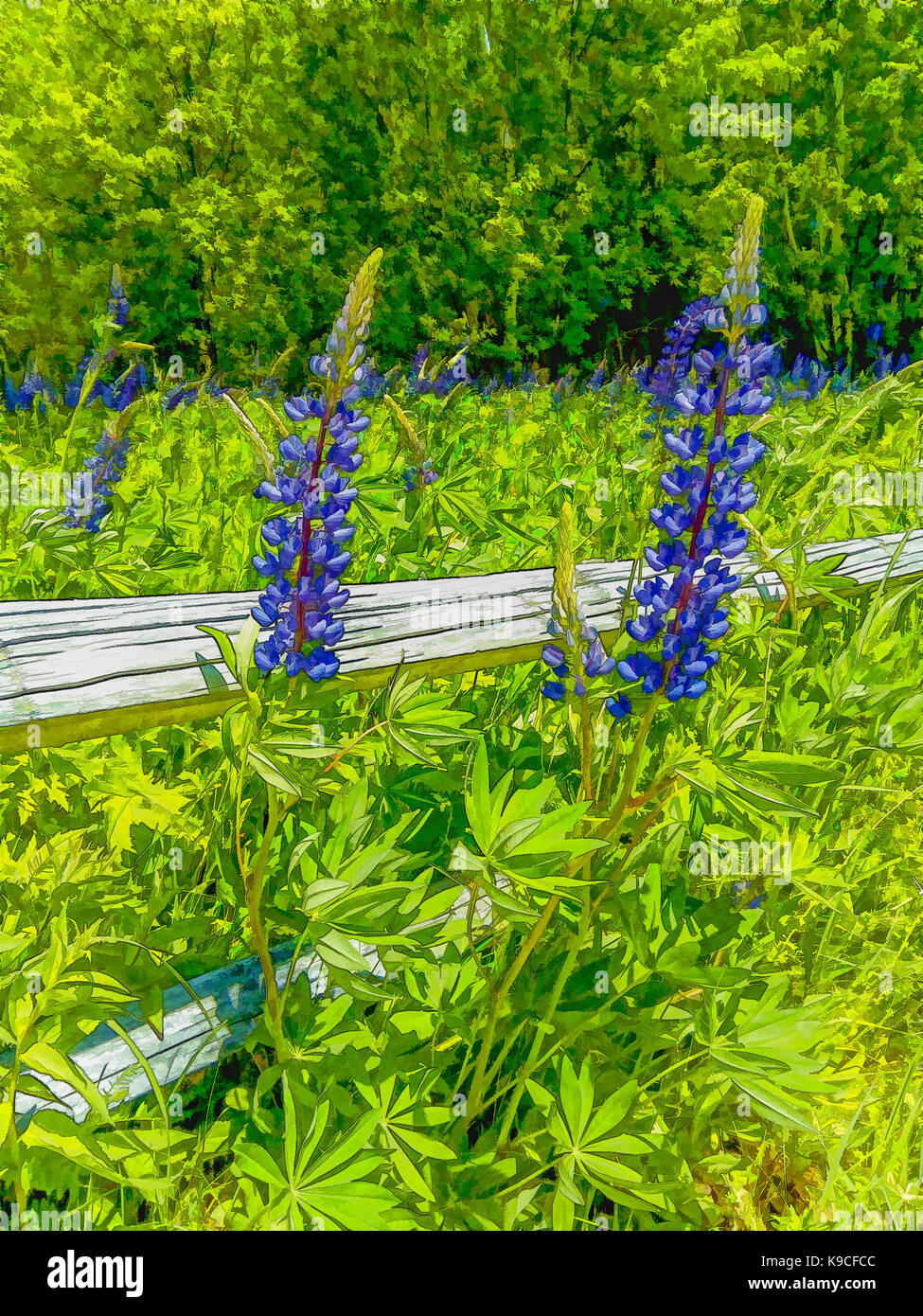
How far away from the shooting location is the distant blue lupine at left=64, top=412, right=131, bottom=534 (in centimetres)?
251

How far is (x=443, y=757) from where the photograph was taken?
6.45 ft

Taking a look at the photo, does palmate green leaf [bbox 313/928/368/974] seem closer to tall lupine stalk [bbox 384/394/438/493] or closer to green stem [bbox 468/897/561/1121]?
green stem [bbox 468/897/561/1121]

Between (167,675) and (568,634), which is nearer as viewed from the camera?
(568,634)

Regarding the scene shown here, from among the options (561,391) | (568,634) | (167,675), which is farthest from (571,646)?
(561,391)

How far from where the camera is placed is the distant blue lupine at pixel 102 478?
8.23 ft

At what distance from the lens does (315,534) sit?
1321mm

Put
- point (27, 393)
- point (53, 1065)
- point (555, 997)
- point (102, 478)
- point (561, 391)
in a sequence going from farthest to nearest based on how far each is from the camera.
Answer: point (561, 391) < point (27, 393) < point (102, 478) < point (555, 997) < point (53, 1065)

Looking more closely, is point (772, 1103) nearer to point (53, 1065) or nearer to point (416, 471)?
point (53, 1065)

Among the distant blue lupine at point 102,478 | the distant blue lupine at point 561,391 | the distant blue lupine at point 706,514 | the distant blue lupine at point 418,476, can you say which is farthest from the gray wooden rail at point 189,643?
the distant blue lupine at point 561,391

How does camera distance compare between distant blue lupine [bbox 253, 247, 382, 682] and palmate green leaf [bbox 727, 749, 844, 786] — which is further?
distant blue lupine [bbox 253, 247, 382, 682]

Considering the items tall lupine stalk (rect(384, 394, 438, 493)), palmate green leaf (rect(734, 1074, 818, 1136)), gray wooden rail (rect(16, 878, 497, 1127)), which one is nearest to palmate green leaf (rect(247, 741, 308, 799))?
gray wooden rail (rect(16, 878, 497, 1127))

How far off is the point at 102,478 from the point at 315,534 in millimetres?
1728

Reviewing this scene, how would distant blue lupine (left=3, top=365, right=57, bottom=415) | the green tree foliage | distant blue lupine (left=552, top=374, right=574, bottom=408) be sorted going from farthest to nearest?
1. the green tree foliage
2. distant blue lupine (left=552, top=374, right=574, bottom=408)
3. distant blue lupine (left=3, top=365, right=57, bottom=415)

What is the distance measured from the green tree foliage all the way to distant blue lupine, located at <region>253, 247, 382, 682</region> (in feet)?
24.5
